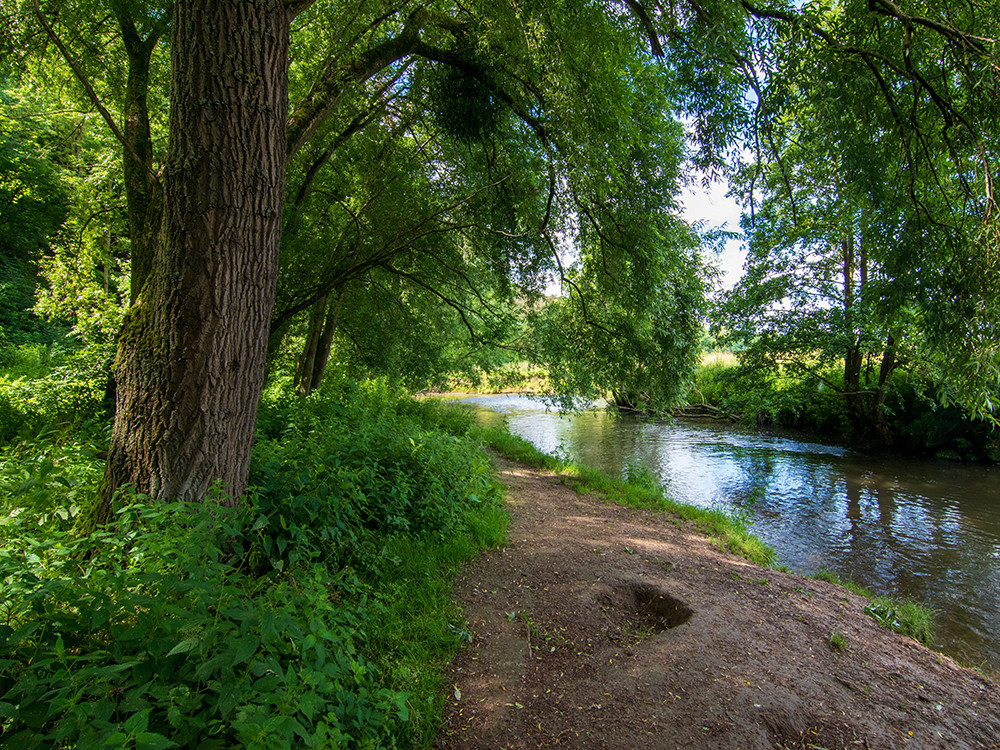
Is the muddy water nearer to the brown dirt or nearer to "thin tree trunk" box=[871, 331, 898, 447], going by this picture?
"thin tree trunk" box=[871, 331, 898, 447]

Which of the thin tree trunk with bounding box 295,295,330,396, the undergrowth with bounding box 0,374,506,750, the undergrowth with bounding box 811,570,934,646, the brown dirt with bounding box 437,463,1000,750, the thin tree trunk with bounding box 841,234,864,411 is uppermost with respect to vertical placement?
the thin tree trunk with bounding box 841,234,864,411

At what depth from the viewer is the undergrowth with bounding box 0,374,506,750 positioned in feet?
4.74

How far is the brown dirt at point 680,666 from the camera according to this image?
254 centimetres

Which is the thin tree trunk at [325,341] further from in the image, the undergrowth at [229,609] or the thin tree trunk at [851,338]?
the thin tree trunk at [851,338]

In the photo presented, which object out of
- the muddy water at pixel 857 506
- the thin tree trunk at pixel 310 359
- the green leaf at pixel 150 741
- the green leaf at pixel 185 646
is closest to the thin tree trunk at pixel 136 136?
the green leaf at pixel 185 646

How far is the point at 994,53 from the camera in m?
2.90

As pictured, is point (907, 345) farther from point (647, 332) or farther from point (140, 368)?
point (140, 368)

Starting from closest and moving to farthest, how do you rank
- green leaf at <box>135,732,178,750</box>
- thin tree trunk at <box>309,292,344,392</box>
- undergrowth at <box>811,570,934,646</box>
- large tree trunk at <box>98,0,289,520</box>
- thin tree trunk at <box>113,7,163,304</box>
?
green leaf at <box>135,732,178,750</box>, large tree trunk at <box>98,0,289,520</box>, thin tree trunk at <box>113,7,163,304</box>, undergrowth at <box>811,570,934,646</box>, thin tree trunk at <box>309,292,344,392</box>

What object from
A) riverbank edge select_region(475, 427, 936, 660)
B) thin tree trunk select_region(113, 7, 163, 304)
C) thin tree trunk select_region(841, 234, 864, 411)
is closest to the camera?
thin tree trunk select_region(113, 7, 163, 304)

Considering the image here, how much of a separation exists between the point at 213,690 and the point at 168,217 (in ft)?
7.71

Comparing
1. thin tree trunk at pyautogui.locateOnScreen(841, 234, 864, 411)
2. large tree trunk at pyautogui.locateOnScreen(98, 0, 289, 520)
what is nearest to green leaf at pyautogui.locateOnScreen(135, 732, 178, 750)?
large tree trunk at pyautogui.locateOnScreen(98, 0, 289, 520)

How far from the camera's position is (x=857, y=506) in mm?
8648

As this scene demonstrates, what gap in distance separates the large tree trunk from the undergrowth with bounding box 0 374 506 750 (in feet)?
1.09

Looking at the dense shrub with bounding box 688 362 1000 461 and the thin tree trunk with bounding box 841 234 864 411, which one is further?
the dense shrub with bounding box 688 362 1000 461
